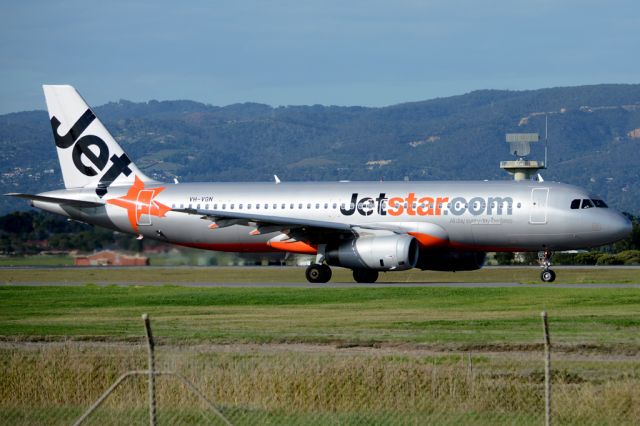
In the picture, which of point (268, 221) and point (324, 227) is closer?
point (324, 227)

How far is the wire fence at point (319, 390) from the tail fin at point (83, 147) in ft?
111

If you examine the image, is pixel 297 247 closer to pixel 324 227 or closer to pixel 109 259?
pixel 324 227

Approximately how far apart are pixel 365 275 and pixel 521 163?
61.8 meters

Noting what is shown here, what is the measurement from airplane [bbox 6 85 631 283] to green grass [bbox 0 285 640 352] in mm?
4439

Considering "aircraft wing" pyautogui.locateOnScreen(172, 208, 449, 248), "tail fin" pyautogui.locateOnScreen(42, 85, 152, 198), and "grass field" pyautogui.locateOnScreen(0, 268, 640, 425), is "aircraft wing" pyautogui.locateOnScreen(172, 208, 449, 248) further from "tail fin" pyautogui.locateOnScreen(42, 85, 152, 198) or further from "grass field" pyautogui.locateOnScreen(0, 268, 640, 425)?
"tail fin" pyautogui.locateOnScreen(42, 85, 152, 198)

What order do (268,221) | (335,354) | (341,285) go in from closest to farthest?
(335,354)
(341,285)
(268,221)

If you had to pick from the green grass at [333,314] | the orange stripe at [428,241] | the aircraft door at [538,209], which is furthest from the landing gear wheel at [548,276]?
the green grass at [333,314]

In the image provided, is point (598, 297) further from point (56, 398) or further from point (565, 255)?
point (565, 255)

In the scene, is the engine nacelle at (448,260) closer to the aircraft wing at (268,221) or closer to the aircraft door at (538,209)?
the aircraft door at (538,209)

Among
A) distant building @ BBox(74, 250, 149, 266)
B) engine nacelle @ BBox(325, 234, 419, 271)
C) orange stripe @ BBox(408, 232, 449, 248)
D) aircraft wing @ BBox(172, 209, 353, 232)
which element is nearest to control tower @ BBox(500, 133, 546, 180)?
distant building @ BBox(74, 250, 149, 266)

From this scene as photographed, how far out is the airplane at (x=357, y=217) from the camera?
47719mm

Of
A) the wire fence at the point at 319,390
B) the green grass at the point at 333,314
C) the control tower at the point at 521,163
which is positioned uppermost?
the control tower at the point at 521,163

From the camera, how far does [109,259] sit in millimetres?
63969

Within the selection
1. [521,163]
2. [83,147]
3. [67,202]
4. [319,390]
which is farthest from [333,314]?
[521,163]
